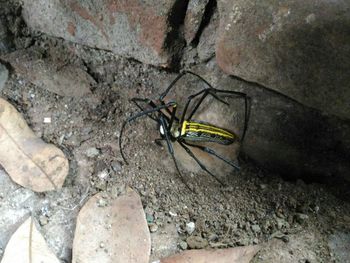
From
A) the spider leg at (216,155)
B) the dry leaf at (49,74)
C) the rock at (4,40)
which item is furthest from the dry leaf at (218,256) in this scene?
the rock at (4,40)

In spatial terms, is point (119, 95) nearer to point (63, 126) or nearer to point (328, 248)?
point (63, 126)

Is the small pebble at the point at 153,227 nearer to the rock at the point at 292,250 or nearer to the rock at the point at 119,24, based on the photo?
the rock at the point at 292,250

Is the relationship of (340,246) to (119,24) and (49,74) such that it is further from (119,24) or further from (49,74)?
(49,74)

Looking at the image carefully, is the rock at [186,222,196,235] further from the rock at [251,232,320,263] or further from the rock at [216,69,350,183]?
the rock at [216,69,350,183]

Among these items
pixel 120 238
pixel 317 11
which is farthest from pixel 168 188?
pixel 317 11

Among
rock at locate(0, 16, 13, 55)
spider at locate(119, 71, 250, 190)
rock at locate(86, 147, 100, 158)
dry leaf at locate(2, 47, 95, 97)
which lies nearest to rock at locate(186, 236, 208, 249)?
spider at locate(119, 71, 250, 190)

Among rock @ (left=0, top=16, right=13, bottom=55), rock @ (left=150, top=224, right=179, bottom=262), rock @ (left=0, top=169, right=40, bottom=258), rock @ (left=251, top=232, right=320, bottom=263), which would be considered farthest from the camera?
rock @ (left=0, top=16, right=13, bottom=55)
